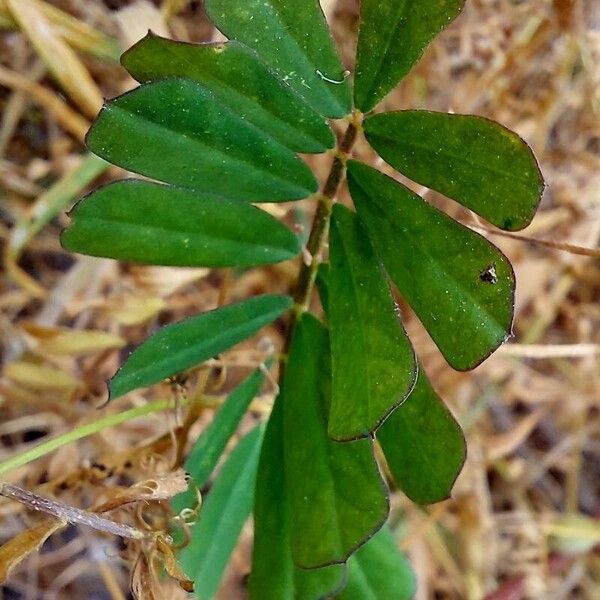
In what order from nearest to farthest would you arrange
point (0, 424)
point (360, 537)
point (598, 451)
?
point (360, 537) → point (0, 424) → point (598, 451)

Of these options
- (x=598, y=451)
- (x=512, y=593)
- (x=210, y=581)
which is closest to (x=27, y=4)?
(x=210, y=581)

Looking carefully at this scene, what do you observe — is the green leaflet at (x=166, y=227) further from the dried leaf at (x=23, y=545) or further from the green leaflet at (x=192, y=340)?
the dried leaf at (x=23, y=545)

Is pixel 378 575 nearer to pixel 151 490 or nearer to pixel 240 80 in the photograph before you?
pixel 151 490

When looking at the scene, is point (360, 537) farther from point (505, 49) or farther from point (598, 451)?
point (598, 451)

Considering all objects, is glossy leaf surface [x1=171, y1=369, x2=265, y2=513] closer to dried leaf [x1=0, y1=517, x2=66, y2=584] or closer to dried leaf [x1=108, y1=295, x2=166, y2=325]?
dried leaf [x1=0, y1=517, x2=66, y2=584]

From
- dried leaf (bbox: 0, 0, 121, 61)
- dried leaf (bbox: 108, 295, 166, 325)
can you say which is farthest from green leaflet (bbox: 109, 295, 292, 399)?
dried leaf (bbox: 0, 0, 121, 61)

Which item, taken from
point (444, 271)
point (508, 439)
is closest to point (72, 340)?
point (444, 271)

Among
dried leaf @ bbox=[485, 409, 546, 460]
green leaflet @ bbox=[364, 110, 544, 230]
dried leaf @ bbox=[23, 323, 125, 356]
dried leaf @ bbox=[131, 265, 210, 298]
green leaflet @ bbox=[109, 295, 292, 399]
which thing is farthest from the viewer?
dried leaf @ bbox=[485, 409, 546, 460]

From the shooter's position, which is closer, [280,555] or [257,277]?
[280,555]
